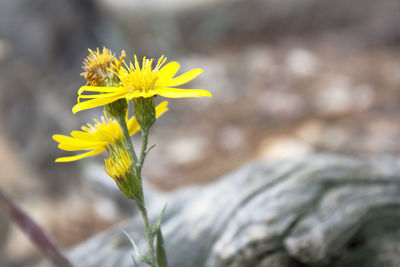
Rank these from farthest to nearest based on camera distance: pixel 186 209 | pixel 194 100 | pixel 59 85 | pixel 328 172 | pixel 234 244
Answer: pixel 194 100 → pixel 59 85 → pixel 186 209 → pixel 328 172 → pixel 234 244

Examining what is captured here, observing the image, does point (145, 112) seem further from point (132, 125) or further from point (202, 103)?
point (202, 103)

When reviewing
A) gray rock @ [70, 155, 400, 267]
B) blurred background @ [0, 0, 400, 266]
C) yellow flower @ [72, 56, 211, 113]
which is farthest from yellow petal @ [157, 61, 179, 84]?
blurred background @ [0, 0, 400, 266]

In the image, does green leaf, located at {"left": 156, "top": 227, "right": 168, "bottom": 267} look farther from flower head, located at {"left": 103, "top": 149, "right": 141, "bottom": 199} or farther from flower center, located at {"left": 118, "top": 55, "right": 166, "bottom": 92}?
flower center, located at {"left": 118, "top": 55, "right": 166, "bottom": 92}

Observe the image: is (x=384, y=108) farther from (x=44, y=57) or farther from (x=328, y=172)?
(x=44, y=57)

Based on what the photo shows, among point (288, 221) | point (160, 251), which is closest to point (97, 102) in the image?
point (160, 251)

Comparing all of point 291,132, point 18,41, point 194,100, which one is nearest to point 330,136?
point 291,132
